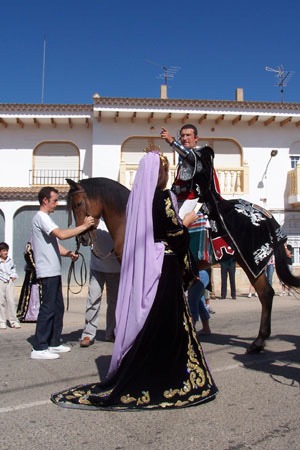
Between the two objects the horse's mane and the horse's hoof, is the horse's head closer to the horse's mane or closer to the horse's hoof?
the horse's mane

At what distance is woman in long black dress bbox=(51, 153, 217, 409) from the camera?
11.4 feet

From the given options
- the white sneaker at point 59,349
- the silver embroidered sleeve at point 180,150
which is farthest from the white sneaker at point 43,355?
the silver embroidered sleeve at point 180,150

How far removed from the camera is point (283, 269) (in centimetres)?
566

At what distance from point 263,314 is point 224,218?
1.20 metres

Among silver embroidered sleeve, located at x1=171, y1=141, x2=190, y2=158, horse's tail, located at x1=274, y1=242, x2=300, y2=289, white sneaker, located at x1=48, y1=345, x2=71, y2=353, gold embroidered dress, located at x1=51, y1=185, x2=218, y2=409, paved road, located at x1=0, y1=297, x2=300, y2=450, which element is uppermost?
silver embroidered sleeve, located at x1=171, y1=141, x2=190, y2=158

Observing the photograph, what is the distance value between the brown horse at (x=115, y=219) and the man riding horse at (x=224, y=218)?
0.13 meters

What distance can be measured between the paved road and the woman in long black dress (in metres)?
0.12

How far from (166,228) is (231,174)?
50.9 feet

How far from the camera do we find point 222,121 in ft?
64.6

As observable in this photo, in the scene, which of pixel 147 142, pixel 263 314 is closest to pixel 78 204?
pixel 263 314

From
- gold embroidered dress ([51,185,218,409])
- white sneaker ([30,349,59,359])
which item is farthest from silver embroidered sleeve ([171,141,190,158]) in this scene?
white sneaker ([30,349,59,359])

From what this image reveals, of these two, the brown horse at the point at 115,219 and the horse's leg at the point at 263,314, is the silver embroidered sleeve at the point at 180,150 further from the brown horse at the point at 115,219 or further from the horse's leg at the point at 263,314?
the horse's leg at the point at 263,314

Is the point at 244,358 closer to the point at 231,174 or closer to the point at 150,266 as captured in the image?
the point at 150,266

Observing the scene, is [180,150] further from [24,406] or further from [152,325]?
[24,406]
